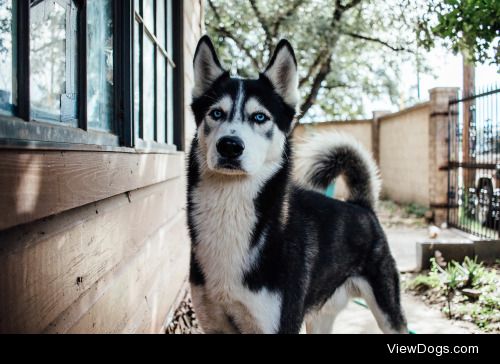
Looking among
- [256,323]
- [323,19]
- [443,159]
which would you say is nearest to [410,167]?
[443,159]

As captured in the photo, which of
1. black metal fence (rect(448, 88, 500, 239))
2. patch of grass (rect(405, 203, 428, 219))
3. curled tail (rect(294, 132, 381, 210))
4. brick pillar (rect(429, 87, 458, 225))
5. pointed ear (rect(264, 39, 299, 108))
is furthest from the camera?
patch of grass (rect(405, 203, 428, 219))

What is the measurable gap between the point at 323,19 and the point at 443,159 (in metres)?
3.38

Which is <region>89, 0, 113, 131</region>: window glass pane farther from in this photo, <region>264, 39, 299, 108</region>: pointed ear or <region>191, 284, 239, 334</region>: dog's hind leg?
<region>191, 284, 239, 334</region>: dog's hind leg

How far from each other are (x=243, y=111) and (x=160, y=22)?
1.96 meters

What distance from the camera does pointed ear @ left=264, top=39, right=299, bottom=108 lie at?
7.00ft

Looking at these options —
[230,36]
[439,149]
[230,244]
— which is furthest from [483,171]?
[230,36]

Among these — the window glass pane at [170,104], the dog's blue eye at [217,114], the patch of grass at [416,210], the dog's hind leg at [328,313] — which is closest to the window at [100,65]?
the dog's blue eye at [217,114]

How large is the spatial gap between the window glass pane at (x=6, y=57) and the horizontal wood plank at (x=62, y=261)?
0.34 m

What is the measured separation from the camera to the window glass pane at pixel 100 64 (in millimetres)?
1984

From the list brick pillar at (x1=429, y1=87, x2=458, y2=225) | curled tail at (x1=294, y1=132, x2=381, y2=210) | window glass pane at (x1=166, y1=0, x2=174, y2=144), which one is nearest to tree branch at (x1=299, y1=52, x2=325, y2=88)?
brick pillar at (x1=429, y1=87, x2=458, y2=225)

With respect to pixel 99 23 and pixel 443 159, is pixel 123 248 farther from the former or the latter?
pixel 443 159

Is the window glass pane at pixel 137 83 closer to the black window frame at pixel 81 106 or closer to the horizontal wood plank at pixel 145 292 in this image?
the black window frame at pixel 81 106

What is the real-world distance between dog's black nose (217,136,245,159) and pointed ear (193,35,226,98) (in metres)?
0.48
